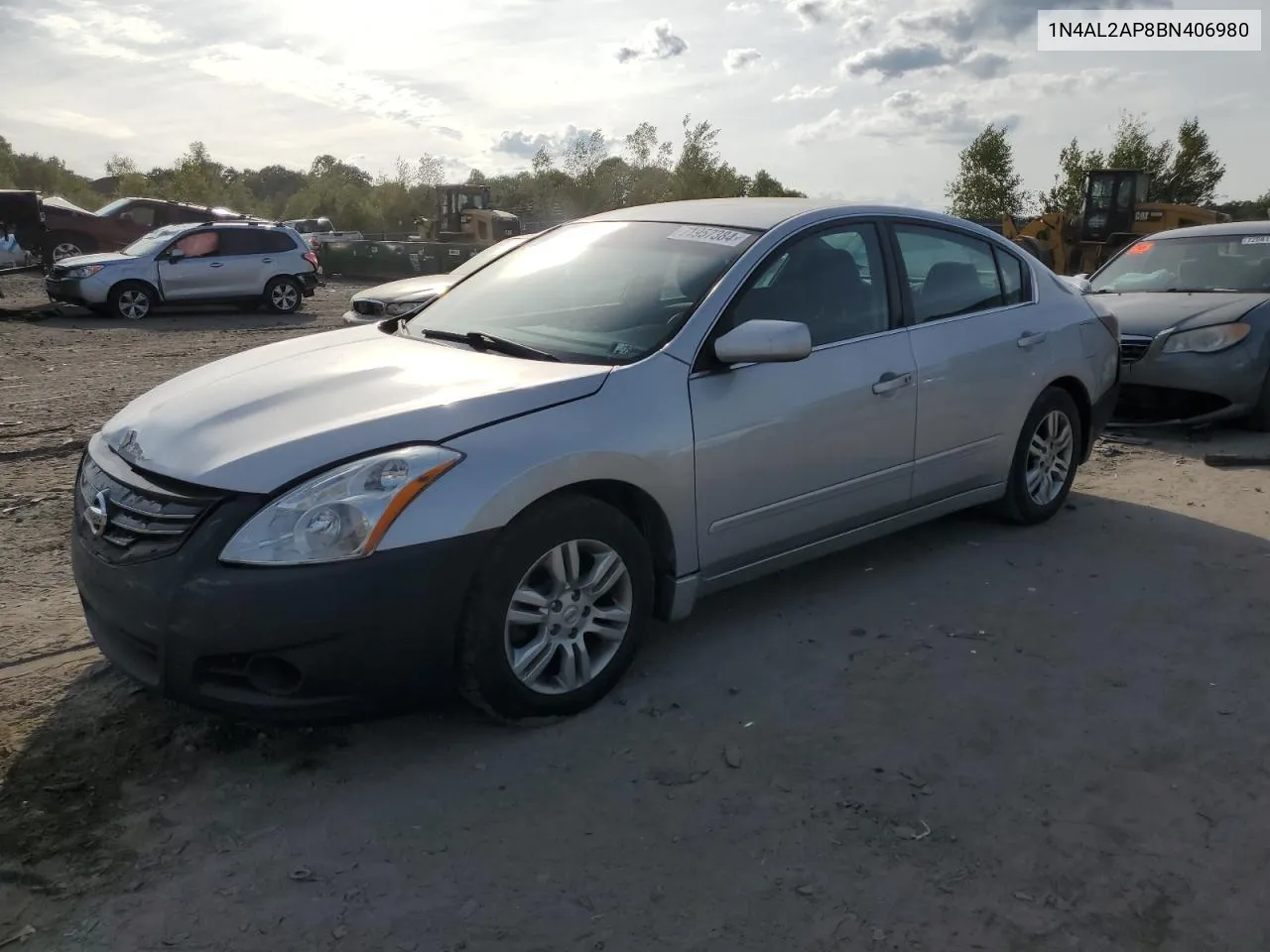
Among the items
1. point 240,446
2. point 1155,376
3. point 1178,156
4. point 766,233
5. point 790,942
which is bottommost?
point 790,942

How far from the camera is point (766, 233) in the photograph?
13.8 ft

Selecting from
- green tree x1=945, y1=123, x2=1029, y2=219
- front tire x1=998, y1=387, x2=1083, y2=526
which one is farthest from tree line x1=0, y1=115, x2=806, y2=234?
front tire x1=998, y1=387, x2=1083, y2=526

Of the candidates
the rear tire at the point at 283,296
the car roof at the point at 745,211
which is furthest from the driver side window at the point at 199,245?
the car roof at the point at 745,211

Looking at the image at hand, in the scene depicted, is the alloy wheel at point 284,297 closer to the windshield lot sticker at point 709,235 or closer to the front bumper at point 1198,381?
the front bumper at point 1198,381

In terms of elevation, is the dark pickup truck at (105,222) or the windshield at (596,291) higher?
the dark pickup truck at (105,222)

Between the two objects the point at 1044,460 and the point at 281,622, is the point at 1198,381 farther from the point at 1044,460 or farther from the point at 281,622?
the point at 281,622

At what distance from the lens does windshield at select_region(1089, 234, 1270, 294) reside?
825 centimetres

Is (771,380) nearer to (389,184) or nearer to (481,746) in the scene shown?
(481,746)

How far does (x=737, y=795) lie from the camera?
3.08 metres

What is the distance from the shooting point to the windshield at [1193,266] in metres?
8.25

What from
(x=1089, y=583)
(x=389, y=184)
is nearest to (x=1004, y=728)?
(x=1089, y=583)

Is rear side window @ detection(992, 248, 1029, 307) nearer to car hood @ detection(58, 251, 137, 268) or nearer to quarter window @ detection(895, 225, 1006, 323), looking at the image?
quarter window @ detection(895, 225, 1006, 323)

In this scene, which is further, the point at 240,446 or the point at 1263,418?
the point at 1263,418

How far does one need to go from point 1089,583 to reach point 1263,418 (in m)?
3.92
